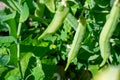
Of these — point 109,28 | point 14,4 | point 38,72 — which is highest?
point 109,28

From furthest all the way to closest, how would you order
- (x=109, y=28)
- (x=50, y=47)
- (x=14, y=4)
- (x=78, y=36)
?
(x=50, y=47), (x=14, y=4), (x=78, y=36), (x=109, y=28)

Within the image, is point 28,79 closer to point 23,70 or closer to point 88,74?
point 23,70

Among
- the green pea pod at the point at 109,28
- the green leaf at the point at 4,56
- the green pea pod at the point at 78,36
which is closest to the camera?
the green pea pod at the point at 109,28

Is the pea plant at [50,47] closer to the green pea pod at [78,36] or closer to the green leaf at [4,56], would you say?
the green leaf at [4,56]

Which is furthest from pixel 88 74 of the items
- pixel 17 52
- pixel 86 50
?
pixel 17 52

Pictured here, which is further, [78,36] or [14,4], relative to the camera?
[14,4]

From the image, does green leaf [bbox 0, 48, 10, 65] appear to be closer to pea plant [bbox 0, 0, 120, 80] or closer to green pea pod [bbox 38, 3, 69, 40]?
pea plant [bbox 0, 0, 120, 80]

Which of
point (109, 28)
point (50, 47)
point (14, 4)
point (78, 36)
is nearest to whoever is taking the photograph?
point (109, 28)

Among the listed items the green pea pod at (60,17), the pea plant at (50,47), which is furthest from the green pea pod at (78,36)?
the pea plant at (50,47)

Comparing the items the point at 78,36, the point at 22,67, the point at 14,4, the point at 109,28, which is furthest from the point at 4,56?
the point at 109,28

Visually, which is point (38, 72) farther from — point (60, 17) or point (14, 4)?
point (60, 17)

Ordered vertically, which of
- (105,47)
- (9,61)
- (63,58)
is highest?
(105,47)
